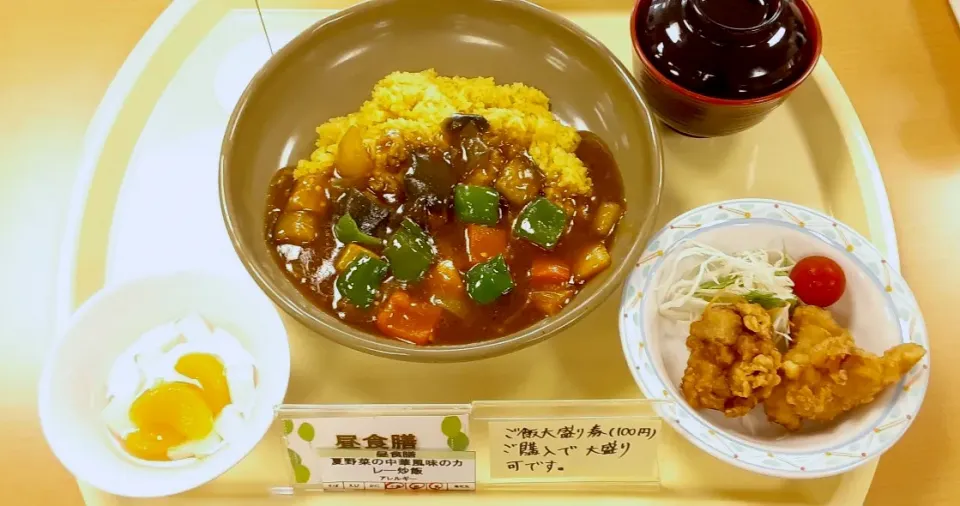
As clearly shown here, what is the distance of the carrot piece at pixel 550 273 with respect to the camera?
6.79ft

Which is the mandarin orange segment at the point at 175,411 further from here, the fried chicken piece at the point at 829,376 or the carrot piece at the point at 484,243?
the fried chicken piece at the point at 829,376

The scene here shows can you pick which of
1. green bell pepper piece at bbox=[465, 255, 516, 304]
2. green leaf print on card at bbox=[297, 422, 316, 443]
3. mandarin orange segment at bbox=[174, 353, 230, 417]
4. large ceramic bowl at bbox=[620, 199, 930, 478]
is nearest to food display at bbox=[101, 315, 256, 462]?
mandarin orange segment at bbox=[174, 353, 230, 417]

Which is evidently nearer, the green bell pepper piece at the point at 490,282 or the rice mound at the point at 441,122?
the green bell pepper piece at the point at 490,282

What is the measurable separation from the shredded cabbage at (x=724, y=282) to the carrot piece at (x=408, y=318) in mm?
631

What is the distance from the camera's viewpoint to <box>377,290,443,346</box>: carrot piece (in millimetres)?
1958

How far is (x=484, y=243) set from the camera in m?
2.13

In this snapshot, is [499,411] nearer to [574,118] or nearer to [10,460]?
[574,118]

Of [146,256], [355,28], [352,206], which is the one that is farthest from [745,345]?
[146,256]

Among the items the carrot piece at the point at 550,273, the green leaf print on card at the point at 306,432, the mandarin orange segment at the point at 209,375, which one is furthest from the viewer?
the carrot piece at the point at 550,273

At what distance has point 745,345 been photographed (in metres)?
1.81

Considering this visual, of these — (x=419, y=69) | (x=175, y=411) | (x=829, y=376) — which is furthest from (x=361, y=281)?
(x=829, y=376)

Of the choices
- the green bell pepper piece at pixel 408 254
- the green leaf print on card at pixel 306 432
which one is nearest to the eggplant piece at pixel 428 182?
the green bell pepper piece at pixel 408 254

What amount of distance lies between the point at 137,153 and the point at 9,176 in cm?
49

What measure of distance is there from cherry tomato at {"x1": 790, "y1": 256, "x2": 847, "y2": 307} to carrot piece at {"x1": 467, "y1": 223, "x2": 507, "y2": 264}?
0.83 m
